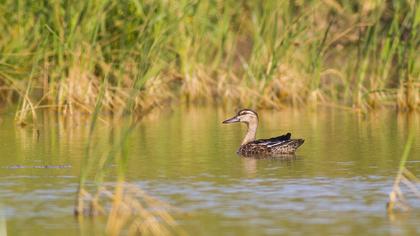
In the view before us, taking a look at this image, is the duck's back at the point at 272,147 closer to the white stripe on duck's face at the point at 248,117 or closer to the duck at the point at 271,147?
the duck at the point at 271,147

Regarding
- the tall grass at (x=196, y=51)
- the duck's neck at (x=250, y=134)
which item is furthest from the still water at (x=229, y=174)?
the tall grass at (x=196, y=51)

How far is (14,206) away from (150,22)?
31.0 feet

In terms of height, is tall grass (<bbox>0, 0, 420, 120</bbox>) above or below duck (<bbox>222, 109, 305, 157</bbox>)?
above

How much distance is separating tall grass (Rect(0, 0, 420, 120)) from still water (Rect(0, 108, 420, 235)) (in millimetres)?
667

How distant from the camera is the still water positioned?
381 inches

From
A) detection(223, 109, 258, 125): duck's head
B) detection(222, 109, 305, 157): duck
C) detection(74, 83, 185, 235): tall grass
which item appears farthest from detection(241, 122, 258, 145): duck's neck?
detection(74, 83, 185, 235): tall grass

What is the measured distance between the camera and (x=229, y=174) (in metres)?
13.1

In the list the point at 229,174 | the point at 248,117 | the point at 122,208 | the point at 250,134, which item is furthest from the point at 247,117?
the point at 122,208

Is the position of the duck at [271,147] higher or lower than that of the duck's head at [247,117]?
lower

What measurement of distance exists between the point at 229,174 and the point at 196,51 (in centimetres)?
1056

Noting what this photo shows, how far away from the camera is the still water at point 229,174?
9.67 meters

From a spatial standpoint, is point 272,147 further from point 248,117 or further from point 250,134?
point 248,117

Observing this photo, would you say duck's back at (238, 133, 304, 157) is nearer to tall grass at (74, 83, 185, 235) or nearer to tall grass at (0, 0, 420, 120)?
tall grass at (0, 0, 420, 120)

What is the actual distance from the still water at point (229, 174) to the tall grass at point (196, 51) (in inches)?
26.3
